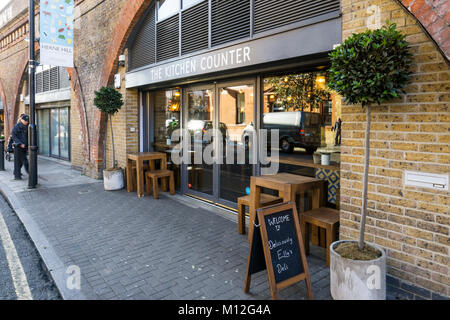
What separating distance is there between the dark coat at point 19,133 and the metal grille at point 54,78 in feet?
13.3

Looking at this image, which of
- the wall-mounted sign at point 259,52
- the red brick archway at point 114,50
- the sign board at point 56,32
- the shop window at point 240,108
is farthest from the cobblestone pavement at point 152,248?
the sign board at point 56,32

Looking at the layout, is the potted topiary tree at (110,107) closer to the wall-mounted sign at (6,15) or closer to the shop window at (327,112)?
the shop window at (327,112)

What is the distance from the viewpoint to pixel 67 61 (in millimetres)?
8000

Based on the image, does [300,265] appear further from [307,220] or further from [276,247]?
[307,220]

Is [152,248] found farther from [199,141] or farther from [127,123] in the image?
[127,123]

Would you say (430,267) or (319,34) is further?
(319,34)

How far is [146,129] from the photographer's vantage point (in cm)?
824

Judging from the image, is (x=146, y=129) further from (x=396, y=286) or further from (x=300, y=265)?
(x=396, y=286)

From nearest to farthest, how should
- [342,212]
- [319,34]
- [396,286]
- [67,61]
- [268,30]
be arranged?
[396,286]
[342,212]
[319,34]
[268,30]
[67,61]
